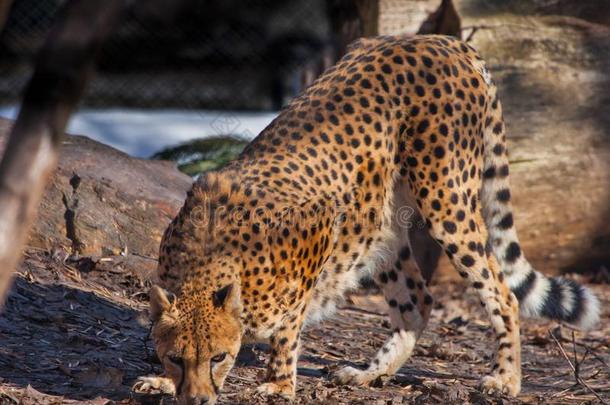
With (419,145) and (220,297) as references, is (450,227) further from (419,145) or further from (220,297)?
(220,297)

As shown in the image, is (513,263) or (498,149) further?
(498,149)

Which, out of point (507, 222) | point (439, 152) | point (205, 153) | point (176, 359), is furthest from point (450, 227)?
point (205, 153)

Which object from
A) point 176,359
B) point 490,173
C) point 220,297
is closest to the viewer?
point 176,359

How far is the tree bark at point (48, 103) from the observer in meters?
1.77

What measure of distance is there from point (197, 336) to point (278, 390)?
554 millimetres

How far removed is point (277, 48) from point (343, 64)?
5.43 m

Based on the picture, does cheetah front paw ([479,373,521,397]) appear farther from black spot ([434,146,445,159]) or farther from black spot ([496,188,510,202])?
black spot ([434,146,445,159])

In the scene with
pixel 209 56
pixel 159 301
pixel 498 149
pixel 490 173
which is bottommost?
pixel 159 301

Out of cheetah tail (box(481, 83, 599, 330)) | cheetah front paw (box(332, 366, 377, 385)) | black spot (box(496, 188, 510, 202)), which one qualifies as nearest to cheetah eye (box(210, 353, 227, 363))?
cheetah front paw (box(332, 366, 377, 385))

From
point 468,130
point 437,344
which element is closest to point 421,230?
point 437,344

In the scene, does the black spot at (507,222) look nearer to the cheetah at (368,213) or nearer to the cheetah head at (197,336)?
the cheetah at (368,213)

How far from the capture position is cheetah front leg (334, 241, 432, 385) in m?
4.70

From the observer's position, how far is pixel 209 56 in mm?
10297

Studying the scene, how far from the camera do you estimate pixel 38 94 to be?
1824 millimetres
